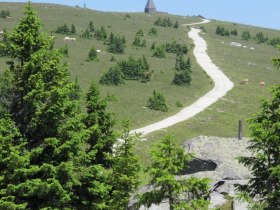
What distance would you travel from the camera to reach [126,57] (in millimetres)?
99250

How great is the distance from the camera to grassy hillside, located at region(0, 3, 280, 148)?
63344 millimetres

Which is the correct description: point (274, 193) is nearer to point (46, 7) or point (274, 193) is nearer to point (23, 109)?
point (23, 109)

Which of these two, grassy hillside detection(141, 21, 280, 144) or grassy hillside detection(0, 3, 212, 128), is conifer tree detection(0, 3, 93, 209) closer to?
grassy hillside detection(141, 21, 280, 144)

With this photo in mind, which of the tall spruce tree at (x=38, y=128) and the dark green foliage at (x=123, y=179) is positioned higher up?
the tall spruce tree at (x=38, y=128)

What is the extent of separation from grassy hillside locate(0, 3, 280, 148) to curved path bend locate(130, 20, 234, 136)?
4.02 feet

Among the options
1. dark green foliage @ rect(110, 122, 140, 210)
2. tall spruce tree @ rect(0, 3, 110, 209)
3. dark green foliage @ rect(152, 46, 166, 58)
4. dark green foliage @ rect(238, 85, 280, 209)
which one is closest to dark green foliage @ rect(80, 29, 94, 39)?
dark green foliage @ rect(152, 46, 166, 58)

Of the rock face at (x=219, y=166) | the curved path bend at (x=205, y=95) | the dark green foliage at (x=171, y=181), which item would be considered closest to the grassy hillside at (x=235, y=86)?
the curved path bend at (x=205, y=95)

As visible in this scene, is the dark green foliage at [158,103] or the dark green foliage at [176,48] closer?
the dark green foliage at [158,103]

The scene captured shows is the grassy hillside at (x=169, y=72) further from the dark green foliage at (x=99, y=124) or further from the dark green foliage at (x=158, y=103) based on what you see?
the dark green foliage at (x=99, y=124)

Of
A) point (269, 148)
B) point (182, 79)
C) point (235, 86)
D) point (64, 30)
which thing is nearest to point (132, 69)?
point (182, 79)

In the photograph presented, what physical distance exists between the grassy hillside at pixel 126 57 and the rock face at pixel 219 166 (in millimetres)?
24675

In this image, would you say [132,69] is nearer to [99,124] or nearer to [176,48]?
[176,48]

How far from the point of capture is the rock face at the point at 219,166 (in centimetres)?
2586

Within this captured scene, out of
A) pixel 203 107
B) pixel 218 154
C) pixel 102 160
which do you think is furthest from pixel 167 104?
pixel 102 160
